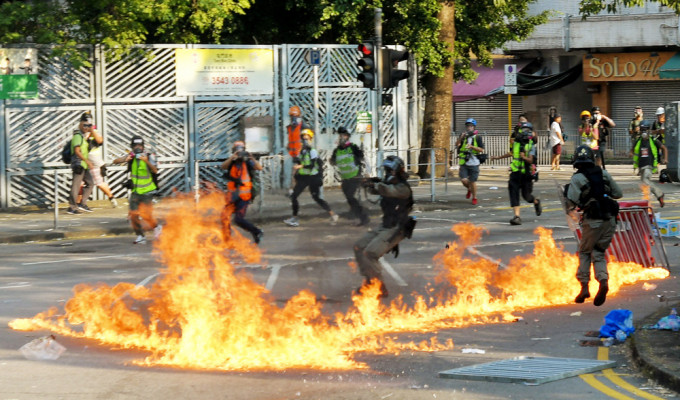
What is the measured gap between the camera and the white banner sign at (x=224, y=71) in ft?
78.7

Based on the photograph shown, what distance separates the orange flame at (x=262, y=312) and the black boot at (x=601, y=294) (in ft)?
2.18

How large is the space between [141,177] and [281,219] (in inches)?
122

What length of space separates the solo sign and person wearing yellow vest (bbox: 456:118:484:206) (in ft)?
55.7

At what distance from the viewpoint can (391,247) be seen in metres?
12.4

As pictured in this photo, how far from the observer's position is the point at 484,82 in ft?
133

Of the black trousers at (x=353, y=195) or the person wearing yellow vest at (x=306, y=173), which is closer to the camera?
the black trousers at (x=353, y=195)

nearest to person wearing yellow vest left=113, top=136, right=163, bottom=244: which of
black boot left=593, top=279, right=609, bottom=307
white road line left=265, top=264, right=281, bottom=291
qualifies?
white road line left=265, top=264, right=281, bottom=291

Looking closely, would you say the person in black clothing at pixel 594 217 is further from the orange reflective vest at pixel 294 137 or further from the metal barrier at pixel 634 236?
the orange reflective vest at pixel 294 137

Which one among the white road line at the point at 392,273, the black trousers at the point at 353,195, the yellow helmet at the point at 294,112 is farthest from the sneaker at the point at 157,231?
the yellow helmet at the point at 294,112

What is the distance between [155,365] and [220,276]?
5.41 ft

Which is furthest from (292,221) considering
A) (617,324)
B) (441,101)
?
(441,101)

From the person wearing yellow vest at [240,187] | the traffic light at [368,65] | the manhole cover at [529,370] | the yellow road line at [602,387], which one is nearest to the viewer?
the yellow road line at [602,387]

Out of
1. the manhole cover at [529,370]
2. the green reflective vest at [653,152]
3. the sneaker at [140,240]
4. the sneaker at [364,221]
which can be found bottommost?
the manhole cover at [529,370]

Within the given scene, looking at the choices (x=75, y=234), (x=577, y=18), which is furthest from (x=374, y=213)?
(x=577, y=18)
